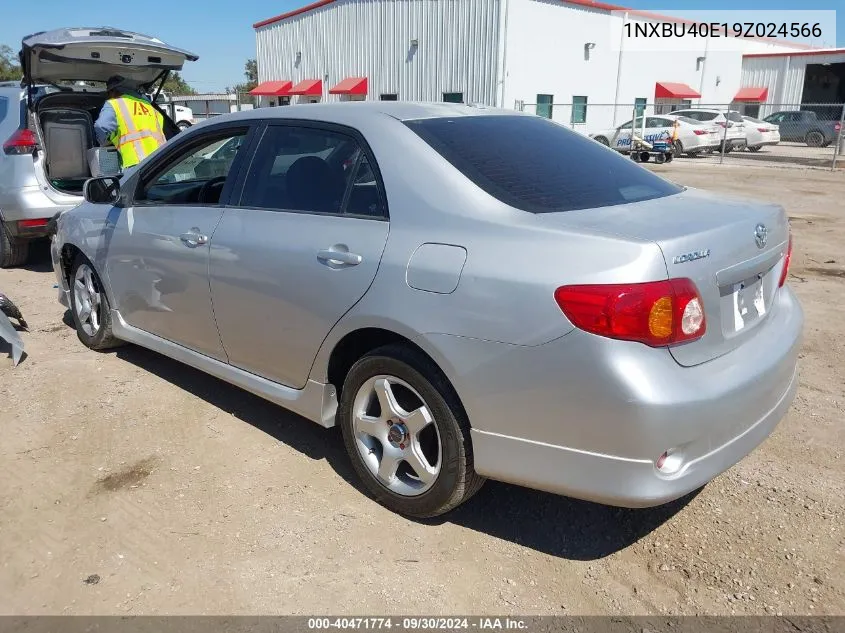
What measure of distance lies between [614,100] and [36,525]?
33.9m

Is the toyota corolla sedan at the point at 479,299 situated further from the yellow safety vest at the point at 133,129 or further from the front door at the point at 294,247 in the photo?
the yellow safety vest at the point at 133,129

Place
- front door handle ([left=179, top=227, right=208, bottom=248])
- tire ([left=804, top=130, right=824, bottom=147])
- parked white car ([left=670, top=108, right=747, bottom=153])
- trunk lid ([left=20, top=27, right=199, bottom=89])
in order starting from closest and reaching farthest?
front door handle ([left=179, top=227, right=208, bottom=248]), trunk lid ([left=20, top=27, right=199, bottom=89]), parked white car ([left=670, top=108, right=747, bottom=153]), tire ([left=804, top=130, right=824, bottom=147])

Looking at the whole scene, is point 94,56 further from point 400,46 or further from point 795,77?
point 795,77

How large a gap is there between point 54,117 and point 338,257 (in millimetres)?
5639

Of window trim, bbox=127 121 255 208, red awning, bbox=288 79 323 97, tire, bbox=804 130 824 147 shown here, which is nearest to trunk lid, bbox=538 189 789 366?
window trim, bbox=127 121 255 208

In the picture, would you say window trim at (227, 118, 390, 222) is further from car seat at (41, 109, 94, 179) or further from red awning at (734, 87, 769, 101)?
red awning at (734, 87, 769, 101)

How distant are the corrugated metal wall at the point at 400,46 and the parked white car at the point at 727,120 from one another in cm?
757

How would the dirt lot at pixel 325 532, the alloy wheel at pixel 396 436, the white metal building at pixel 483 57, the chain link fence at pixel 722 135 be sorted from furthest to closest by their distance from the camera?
1. the white metal building at pixel 483 57
2. the chain link fence at pixel 722 135
3. the alloy wheel at pixel 396 436
4. the dirt lot at pixel 325 532

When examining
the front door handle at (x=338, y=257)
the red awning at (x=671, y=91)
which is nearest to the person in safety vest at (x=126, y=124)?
the front door handle at (x=338, y=257)

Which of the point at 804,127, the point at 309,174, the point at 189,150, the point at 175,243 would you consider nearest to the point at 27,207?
the point at 189,150

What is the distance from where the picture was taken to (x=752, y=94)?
39.5 m

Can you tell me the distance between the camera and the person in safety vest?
261 inches

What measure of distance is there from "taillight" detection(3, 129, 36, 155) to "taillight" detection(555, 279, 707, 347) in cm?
627

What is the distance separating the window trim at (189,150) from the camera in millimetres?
3574
